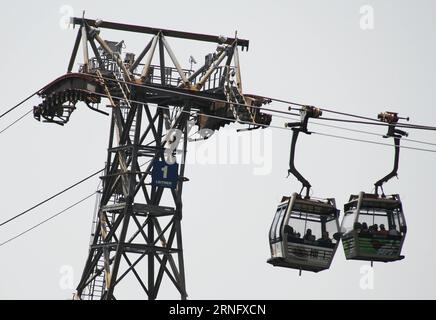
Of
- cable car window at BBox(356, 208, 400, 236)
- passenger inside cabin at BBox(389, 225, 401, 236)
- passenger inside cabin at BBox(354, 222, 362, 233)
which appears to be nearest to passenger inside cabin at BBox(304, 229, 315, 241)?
passenger inside cabin at BBox(354, 222, 362, 233)

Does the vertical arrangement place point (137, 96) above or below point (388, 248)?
above

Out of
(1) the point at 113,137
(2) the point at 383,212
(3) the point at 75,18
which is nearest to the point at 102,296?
(1) the point at 113,137

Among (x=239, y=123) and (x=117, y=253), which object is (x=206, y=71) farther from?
(x=117, y=253)

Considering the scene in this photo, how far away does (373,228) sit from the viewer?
6312cm

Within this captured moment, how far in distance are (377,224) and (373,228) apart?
367 mm

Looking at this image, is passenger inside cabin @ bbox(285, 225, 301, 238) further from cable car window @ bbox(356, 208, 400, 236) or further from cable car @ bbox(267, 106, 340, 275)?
cable car window @ bbox(356, 208, 400, 236)

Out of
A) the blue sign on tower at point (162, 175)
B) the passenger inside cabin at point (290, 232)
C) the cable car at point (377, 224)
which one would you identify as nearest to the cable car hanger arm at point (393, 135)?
the cable car at point (377, 224)

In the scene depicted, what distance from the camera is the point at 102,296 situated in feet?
257

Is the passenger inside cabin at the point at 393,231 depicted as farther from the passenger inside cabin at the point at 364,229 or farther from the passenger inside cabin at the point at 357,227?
the passenger inside cabin at the point at 357,227

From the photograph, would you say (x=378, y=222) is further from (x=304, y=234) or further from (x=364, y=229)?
(x=304, y=234)

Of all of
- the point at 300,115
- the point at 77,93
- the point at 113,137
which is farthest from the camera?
the point at 113,137

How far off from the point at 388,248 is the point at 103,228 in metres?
20.8

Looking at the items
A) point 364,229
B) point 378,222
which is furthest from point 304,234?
point 378,222

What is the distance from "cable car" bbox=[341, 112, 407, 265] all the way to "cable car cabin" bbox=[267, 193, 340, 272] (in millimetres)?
664
